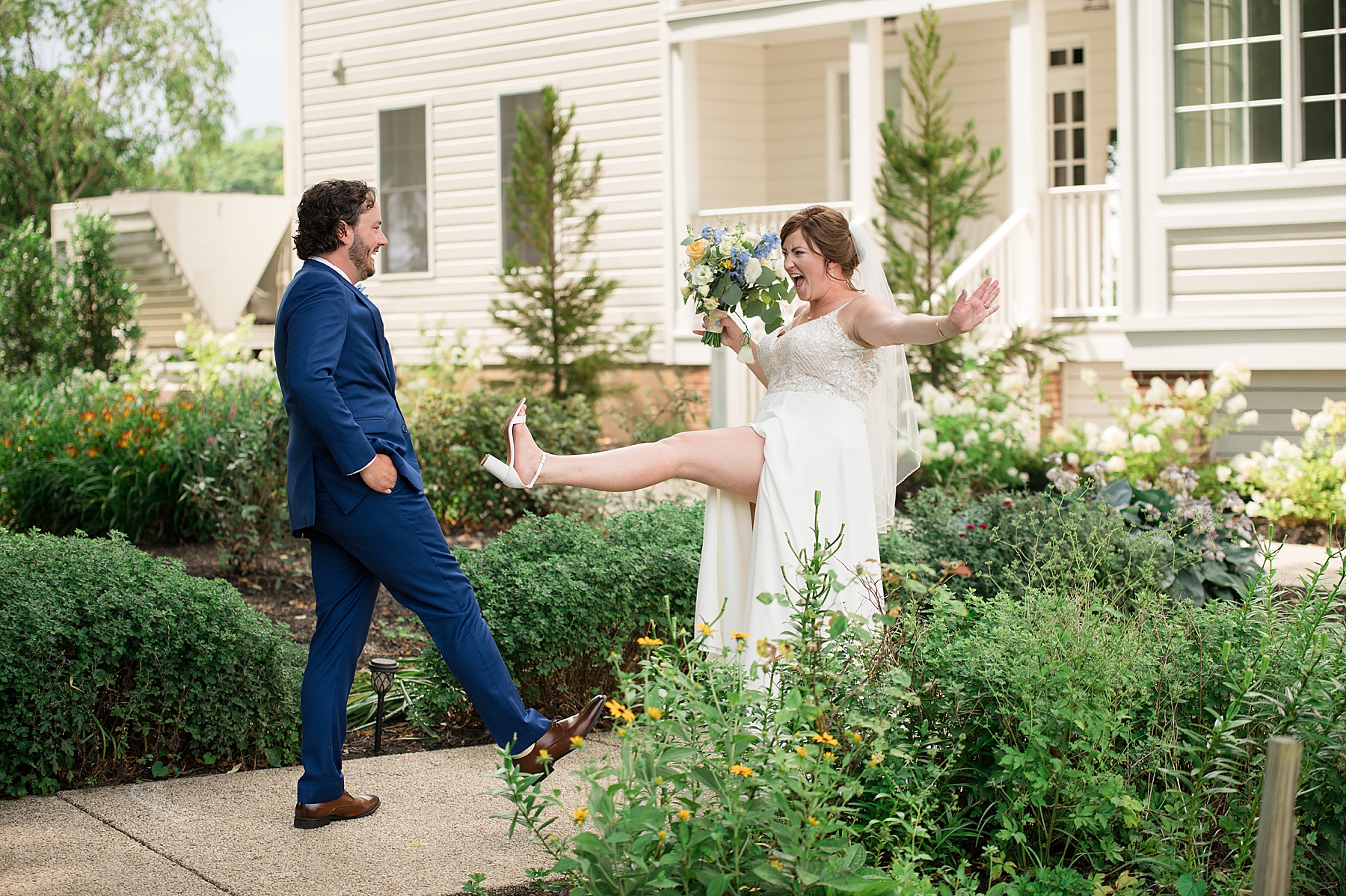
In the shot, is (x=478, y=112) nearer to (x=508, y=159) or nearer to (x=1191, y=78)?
(x=508, y=159)

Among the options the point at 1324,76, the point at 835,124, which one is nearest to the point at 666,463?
the point at 1324,76

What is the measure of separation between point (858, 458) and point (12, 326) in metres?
13.1

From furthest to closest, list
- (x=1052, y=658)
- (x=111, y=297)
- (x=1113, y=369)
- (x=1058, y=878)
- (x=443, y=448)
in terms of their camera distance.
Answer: (x=111, y=297) → (x=1113, y=369) → (x=443, y=448) → (x=1052, y=658) → (x=1058, y=878)

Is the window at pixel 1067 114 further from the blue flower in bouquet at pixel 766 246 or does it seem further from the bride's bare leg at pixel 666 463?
the bride's bare leg at pixel 666 463

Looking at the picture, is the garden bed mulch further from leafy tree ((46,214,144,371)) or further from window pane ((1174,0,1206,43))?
leafy tree ((46,214,144,371))

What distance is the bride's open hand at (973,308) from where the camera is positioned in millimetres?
3781

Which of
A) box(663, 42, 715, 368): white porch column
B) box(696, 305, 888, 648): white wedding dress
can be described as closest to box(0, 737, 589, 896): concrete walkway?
box(696, 305, 888, 648): white wedding dress

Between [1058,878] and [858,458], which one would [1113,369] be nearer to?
[858,458]

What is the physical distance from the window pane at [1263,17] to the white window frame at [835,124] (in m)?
4.86

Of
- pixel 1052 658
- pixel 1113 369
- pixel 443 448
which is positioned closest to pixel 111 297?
pixel 443 448

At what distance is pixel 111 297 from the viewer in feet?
46.2

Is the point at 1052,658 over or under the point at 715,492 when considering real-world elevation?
under

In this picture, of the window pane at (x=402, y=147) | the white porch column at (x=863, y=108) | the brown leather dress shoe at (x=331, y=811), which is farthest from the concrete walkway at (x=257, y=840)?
the window pane at (x=402, y=147)

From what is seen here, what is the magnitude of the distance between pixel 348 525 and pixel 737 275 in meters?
1.63
